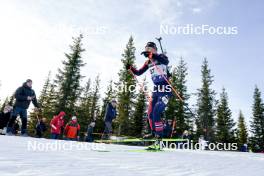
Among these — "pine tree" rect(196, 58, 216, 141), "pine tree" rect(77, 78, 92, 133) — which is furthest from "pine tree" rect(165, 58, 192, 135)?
"pine tree" rect(77, 78, 92, 133)

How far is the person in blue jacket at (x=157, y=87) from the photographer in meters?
6.69

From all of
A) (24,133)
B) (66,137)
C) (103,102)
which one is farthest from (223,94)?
(24,133)

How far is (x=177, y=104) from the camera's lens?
36750 mm

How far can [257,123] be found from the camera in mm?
44562

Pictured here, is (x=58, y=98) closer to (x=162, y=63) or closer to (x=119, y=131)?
(x=119, y=131)

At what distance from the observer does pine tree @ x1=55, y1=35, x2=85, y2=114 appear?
3216 cm

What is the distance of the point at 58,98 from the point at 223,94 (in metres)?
28.5

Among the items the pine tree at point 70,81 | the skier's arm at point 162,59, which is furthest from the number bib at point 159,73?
the pine tree at point 70,81

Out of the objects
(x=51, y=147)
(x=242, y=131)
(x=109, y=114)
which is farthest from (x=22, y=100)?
(x=242, y=131)

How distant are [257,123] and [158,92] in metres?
43.1

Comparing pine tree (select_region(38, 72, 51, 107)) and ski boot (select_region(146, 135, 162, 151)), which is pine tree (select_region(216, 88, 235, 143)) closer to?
pine tree (select_region(38, 72, 51, 107))

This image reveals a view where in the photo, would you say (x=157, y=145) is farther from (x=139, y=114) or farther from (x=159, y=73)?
(x=139, y=114)

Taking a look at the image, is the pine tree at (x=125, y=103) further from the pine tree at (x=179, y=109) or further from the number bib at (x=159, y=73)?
the number bib at (x=159, y=73)

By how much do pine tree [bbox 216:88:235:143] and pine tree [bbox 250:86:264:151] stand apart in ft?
14.8
